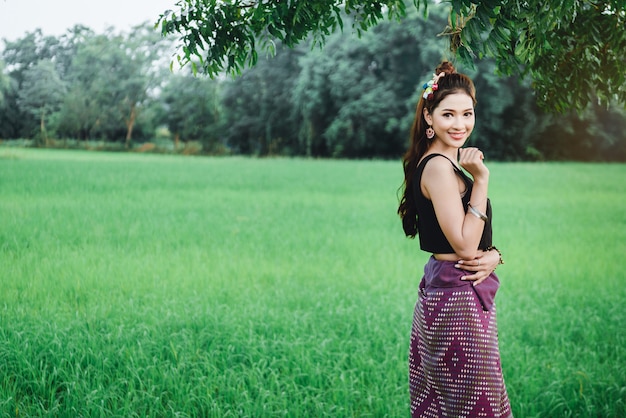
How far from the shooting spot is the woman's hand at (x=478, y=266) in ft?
6.21

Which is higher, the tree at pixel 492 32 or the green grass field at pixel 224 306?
the tree at pixel 492 32

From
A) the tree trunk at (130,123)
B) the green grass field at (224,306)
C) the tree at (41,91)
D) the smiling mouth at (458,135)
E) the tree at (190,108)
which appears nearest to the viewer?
the smiling mouth at (458,135)

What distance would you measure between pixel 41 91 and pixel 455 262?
10.5 feet

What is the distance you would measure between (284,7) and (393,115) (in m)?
11.6

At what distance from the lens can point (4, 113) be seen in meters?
4.04

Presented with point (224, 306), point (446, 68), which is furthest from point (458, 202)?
point (224, 306)

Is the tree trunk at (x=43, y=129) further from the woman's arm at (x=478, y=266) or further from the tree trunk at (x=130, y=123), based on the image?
the woman's arm at (x=478, y=266)

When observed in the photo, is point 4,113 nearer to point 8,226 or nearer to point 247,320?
point 8,226

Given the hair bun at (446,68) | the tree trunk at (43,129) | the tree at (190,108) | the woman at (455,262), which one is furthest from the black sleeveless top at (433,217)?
the tree at (190,108)

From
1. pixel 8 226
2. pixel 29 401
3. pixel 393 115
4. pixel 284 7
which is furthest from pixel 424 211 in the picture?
pixel 393 115

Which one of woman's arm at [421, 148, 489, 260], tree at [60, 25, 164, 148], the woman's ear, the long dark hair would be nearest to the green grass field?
tree at [60, 25, 164, 148]

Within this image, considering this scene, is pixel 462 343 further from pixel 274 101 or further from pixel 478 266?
pixel 274 101

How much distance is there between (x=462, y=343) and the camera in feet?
6.23

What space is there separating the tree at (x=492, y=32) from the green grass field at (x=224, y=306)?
57.7 inches
